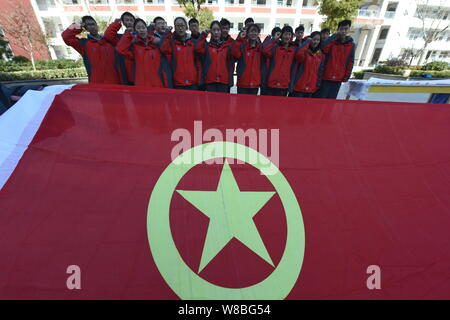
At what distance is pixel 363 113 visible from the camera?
209cm

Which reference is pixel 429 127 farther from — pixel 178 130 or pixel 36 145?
pixel 36 145

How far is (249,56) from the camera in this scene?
12.2 ft

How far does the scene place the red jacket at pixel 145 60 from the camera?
320 centimetres

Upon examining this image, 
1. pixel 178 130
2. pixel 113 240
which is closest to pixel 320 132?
pixel 178 130

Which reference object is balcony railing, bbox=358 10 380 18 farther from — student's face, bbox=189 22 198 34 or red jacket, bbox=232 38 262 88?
student's face, bbox=189 22 198 34

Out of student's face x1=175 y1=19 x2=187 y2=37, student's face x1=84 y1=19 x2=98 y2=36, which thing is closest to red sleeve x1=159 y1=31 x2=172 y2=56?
student's face x1=175 y1=19 x2=187 y2=37

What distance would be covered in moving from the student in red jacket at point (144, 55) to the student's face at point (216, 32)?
0.91 metres

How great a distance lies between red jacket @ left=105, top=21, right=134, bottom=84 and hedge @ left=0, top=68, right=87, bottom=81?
14.1 metres

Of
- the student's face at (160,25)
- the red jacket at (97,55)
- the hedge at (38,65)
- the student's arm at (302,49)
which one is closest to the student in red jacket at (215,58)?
the student's face at (160,25)

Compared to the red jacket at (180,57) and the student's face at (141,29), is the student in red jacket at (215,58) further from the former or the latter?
the student's face at (141,29)

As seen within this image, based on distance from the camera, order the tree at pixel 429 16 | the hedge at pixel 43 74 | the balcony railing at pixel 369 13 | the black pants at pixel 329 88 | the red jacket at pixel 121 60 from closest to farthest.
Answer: the red jacket at pixel 121 60 < the black pants at pixel 329 88 < the hedge at pixel 43 74 < the tree at pixel 429 16 < the balcony railing at pixel 369 13

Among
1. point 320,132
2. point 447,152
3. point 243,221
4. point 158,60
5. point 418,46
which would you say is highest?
point 158,60

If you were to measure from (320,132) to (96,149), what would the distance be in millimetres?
1894

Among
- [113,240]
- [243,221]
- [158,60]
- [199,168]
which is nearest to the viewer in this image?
[113,240]
